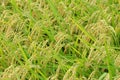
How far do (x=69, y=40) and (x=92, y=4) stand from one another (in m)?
0.32

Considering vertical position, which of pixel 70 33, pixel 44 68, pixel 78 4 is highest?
pixel 78 4

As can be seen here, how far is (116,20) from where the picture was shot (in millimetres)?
2131

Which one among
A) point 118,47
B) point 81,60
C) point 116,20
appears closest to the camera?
point 81,60

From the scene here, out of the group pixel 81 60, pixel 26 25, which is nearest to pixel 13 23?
pixel 26 25

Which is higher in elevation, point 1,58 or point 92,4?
point 92,4

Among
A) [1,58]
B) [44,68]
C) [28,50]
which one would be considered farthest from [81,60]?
[1,58]

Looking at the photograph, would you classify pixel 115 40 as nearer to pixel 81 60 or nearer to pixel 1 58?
pixel 81 60

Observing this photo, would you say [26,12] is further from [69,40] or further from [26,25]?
[69,40]

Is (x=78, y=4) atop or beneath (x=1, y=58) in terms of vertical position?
atop

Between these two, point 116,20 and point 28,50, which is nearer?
point 28,50

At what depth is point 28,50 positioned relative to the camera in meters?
2.00

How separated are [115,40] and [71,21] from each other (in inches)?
13.4

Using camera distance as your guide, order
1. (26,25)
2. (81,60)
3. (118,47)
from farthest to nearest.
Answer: (26,25) < (118,47) < (81,60)

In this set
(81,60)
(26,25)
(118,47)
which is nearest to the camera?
(81,60)
